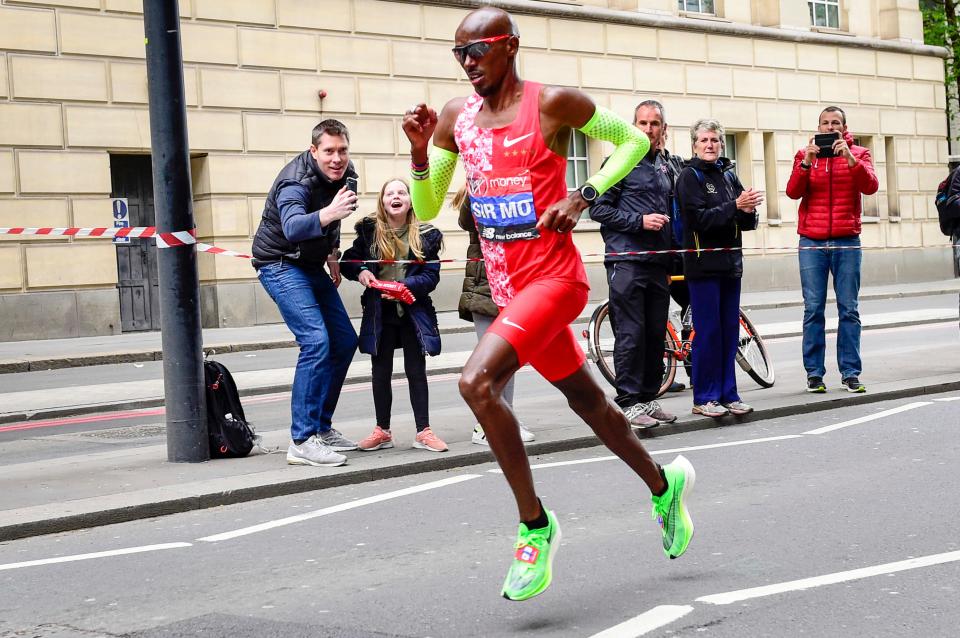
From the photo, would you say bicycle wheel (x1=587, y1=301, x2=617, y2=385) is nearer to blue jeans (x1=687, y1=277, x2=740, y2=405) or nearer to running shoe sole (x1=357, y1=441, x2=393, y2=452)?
blue jeans (x1=687, y1=277, x2=740, y2=405)

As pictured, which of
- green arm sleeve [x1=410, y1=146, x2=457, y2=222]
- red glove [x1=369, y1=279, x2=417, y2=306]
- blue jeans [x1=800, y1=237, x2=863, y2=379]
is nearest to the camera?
green arm sleeve [x1=410, y1=146, x2=457, y2=222]

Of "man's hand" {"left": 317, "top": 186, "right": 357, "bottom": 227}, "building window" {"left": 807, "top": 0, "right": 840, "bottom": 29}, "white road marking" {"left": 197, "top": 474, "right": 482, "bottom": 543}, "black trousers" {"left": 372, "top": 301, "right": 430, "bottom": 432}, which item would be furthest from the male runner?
"building window" {"left": 807, "top": 0, "right": 840, "bottom": 29}

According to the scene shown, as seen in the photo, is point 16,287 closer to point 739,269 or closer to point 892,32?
point 739,269

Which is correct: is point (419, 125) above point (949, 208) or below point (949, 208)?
above

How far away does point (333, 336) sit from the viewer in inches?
334

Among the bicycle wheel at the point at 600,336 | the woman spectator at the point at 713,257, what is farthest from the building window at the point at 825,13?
the woman spectator at the point at 713,257

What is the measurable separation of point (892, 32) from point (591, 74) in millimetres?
11008

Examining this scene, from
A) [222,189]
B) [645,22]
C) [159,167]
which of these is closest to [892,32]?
[645,22]

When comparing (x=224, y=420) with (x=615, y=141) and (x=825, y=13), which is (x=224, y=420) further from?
(x=825, y=13)

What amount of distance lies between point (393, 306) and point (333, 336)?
18.8 inches

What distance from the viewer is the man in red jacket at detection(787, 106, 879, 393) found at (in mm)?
10789

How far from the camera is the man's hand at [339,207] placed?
7754 mm

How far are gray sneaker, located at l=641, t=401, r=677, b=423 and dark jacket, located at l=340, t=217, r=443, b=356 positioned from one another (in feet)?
5.11

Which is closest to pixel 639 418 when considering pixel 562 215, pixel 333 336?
pixel 333 336
